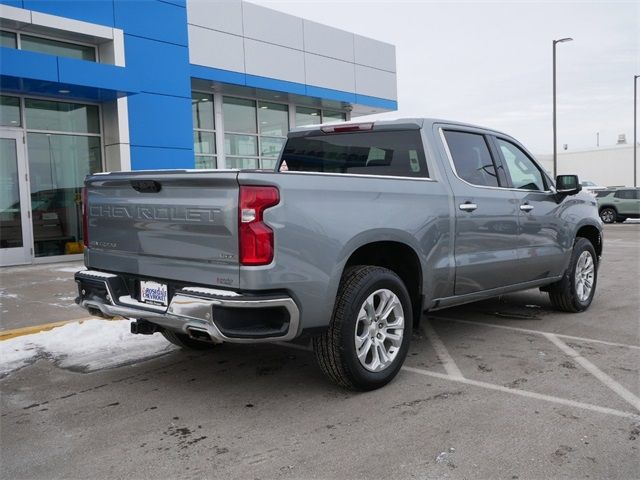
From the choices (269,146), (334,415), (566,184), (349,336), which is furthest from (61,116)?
(334,415)

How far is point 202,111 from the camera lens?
1616 centimetres

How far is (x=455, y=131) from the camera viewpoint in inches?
208

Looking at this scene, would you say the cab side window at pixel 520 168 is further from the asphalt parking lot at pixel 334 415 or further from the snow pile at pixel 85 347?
the snow pile at pixel 85 347

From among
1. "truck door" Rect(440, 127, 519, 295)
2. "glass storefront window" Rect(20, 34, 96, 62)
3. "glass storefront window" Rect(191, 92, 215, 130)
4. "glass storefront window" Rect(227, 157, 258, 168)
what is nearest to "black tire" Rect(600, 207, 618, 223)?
"glass storefront window" Rect(227, 157, 258, 168)

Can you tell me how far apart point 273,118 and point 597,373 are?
14.7 m

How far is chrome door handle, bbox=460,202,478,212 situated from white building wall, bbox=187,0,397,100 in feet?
35.1

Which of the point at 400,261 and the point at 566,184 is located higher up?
the point at 566,184

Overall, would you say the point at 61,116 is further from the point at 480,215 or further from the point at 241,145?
the point at 480,215

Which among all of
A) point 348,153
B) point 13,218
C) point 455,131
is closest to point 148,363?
point 348,153

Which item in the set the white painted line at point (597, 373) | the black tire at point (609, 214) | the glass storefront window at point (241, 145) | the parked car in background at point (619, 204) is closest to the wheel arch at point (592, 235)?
the white painted line at point (597, 373)

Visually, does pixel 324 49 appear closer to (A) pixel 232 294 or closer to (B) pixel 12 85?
(B) pixel 12 85

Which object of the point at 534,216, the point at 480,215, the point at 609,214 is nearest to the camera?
the point at 480,215

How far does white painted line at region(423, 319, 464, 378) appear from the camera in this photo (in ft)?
15.3

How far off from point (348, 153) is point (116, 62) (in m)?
8.41
